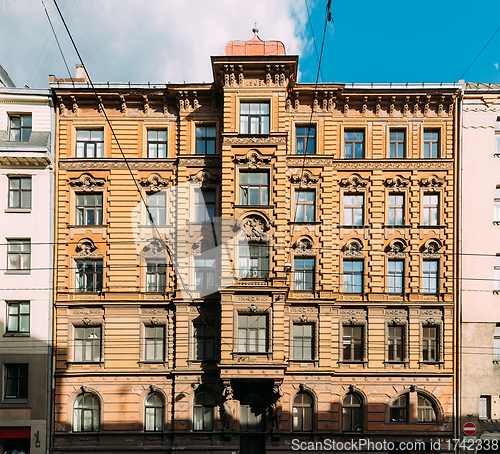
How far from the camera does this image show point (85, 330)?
27.2m

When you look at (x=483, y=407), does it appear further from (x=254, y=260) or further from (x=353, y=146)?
(x=353, y=146)

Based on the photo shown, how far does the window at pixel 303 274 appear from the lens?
27.0m

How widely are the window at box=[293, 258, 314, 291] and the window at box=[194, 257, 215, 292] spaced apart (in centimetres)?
433

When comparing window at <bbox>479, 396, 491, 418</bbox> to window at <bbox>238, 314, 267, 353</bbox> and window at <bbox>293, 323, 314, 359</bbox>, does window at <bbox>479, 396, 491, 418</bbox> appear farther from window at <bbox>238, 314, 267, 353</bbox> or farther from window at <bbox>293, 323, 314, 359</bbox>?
window at <bbox>238, 314, 267, 353</bbox>

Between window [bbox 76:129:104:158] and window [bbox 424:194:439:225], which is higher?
window [bbox 76:129:104:158]

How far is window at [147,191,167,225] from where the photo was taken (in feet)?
90.5

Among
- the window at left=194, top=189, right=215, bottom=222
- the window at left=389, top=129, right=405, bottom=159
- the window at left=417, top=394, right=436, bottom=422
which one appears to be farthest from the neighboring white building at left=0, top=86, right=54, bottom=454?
the window at left=417, top=394, right=436, bottom=422

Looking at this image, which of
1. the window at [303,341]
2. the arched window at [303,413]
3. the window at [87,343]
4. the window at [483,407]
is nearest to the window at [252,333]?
the window at [303,341]

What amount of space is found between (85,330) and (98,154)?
31.3 ft

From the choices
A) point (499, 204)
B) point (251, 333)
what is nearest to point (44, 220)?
point (251, 333)

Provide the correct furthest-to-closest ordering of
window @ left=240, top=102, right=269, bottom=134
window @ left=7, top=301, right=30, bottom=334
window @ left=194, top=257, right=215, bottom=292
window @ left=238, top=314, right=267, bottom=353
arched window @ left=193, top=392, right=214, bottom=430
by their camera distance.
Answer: window @ left=7, top=301, right=30, bottom=334 → window @ left=194, top=257, right=215, bottom=292 → window @ left=240, top=102, right=269, bottom=134 → arched window @ left=193, top=392, right=214, bottom=430 → window @ left=238, top=314, right=267, bottom=353

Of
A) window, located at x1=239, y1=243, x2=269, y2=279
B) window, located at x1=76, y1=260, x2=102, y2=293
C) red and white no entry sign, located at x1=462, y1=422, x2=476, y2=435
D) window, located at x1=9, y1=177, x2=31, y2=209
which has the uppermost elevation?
window, located at x1=9, y1=177, x2=31, y2=209

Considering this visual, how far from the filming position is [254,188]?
2656 centimetres

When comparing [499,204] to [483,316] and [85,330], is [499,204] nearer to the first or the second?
[483,316]
